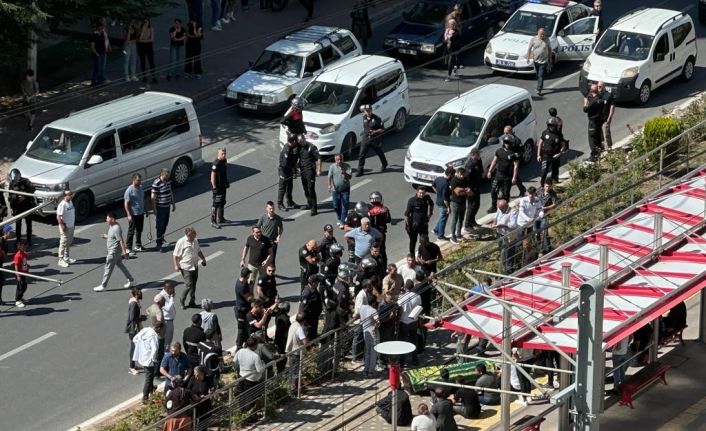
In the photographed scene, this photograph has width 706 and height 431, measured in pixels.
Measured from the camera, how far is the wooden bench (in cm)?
2308

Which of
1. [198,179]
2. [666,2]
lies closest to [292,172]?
[198,179]

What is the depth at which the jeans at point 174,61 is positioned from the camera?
123ft

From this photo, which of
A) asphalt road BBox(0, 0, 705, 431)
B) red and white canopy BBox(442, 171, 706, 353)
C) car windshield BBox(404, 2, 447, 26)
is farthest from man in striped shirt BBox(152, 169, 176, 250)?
car windshield BBox(404, 2, 447, 26)

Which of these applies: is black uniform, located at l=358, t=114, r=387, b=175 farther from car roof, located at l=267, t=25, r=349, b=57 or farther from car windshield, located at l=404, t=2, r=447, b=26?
car windshield, located at l=404, t=2, r=447, b=26

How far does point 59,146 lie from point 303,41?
7782 millimetres

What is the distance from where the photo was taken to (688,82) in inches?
1471

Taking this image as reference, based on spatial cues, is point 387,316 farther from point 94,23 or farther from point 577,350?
point 94,23

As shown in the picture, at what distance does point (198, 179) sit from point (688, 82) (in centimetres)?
1234

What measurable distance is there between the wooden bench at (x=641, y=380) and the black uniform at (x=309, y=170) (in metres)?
8.54

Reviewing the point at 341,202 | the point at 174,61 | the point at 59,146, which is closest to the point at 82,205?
the point at 59,146

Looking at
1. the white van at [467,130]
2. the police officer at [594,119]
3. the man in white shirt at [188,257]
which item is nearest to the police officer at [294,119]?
the white van at [467,130]

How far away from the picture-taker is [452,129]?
104 feet

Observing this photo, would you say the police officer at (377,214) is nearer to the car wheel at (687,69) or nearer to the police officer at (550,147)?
the police officer at (550,147)

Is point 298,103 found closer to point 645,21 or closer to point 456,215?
point 456,215
